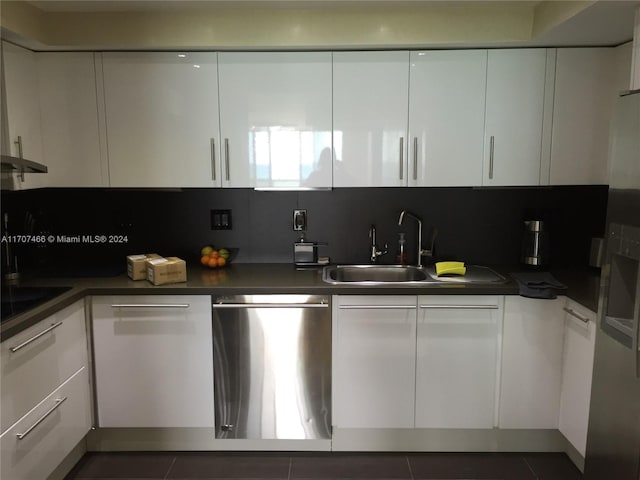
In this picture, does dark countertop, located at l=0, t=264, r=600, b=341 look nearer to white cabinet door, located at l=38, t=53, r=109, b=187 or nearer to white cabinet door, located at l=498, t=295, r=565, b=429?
white cabinet door, located at l=498, t=295, r=565, b=429

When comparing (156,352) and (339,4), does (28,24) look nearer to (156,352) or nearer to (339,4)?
(339,4)

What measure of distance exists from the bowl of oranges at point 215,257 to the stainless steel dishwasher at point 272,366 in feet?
1.35

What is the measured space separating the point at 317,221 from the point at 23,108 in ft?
5.46

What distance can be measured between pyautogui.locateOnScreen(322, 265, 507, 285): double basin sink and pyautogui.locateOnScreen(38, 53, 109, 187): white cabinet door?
4.54 feet

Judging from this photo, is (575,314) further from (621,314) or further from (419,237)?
(419,237)

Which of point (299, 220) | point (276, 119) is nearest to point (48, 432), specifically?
point (299, 220)

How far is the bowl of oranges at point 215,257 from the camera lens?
9.54 feet

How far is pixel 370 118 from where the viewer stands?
269 centimetres

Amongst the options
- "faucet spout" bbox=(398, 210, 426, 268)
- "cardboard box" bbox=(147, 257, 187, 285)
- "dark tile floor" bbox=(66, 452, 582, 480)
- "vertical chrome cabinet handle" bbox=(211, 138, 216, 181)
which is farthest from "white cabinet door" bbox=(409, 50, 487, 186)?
"dark tile floor" bbox=(66, 452, 582, 480)

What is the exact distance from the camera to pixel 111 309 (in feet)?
8.39

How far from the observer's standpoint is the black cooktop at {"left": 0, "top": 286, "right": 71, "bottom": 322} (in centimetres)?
212

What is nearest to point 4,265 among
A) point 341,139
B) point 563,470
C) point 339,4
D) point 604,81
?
point 341,139

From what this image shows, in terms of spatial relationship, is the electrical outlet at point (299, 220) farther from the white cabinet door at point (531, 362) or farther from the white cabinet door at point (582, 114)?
the white cabinet door at point (582, 114)

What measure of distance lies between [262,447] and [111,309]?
3.51 feet
